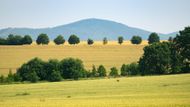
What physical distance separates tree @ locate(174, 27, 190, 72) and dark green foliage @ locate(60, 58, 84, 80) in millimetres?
21890

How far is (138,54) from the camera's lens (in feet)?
452

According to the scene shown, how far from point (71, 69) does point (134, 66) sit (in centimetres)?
1430

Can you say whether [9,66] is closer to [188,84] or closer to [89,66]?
[89,66]

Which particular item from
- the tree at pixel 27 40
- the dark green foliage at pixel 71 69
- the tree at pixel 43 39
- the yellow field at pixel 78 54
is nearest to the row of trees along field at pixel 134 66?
the dark green foliage at pixel 71 69

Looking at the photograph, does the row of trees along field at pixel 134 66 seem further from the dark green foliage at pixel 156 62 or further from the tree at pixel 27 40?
the tree at pixel 27 40

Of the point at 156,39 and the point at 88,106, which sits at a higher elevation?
the point at 156,39

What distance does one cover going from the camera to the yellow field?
407ft

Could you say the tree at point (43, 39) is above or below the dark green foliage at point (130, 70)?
above

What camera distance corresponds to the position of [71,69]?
91.4 meters

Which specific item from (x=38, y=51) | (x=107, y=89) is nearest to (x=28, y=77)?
(x=107, y=89)

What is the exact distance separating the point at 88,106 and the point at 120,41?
146152 mm

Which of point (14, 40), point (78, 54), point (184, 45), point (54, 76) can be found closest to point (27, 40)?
point (14, 40)

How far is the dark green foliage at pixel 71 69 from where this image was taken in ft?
301

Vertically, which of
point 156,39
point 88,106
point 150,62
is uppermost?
point 156,39
